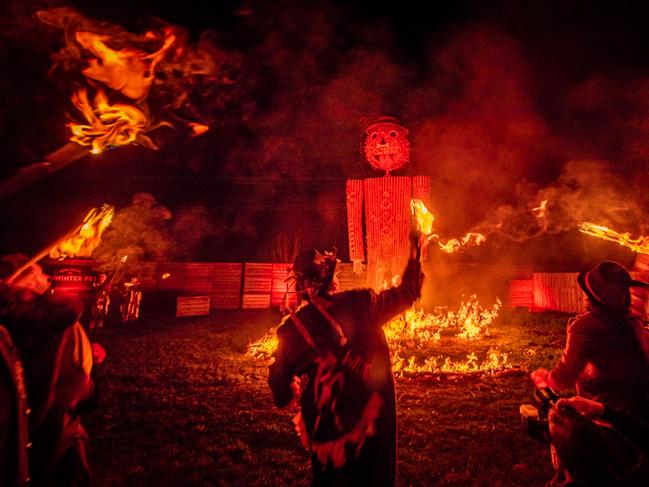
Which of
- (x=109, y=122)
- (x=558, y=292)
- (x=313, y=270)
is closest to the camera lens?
(x=313, y=270)

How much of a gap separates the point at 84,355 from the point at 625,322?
4073mm

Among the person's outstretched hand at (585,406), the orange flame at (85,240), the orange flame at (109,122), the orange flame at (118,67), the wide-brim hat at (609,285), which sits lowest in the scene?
the person's outstretched hand at (585,406)

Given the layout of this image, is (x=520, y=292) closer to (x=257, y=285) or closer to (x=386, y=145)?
(x=386, y=145)

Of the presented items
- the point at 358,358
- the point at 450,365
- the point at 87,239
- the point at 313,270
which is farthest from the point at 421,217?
the point at 87,239

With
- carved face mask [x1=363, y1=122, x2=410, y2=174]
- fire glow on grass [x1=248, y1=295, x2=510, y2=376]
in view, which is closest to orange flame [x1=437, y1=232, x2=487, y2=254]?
carved face mask [x1=363, y1=122, x2=410, y2=174]

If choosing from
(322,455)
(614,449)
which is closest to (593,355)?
(614,449)

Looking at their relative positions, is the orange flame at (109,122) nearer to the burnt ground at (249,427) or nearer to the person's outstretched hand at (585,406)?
the burnt ground at (249,427)

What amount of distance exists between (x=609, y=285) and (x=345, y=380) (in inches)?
80.5

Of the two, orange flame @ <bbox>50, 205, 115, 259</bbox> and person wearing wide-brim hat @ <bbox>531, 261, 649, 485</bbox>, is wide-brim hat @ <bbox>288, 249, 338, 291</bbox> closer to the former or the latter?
person wearing wide-brim hat @ <bbox>531, 261, 649, 485</bbox>

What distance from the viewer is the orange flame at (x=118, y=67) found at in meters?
4.22

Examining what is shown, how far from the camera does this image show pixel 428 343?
10727 millimetres

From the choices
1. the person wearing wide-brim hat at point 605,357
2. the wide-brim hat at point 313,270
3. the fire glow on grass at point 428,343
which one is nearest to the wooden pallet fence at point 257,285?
the fire glow on grass at point 428,343

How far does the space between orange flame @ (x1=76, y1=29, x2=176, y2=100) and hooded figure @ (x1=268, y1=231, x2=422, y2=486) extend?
3460mm

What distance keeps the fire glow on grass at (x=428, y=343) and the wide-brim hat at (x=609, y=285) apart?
5.74m
